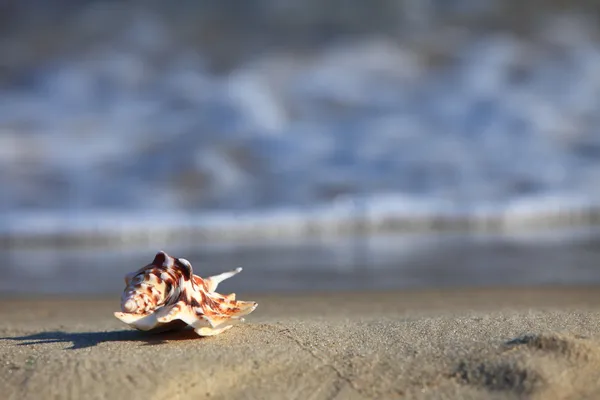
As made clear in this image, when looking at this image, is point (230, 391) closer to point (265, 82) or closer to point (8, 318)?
point (8, 318)

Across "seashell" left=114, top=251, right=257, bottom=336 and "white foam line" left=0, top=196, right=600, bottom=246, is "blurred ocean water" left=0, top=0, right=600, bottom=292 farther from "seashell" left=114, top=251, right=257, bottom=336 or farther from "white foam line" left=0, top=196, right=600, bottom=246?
"seashell" left=114, top=251, right=257, bottom=336

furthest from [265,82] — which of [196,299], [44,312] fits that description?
[196,299]

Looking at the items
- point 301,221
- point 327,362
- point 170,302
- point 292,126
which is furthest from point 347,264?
point 292,126

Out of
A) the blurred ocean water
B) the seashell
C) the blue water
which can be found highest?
the blurred ocean water

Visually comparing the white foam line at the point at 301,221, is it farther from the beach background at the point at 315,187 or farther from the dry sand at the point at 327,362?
the dry sand at the point at 327,362

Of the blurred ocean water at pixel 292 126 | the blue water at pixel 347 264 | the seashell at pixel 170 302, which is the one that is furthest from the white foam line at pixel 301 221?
the seashell at pixel 170 302

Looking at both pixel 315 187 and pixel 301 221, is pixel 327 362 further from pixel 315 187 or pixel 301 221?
pixel 315 187

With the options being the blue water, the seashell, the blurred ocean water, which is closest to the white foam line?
the blurred ocean water
